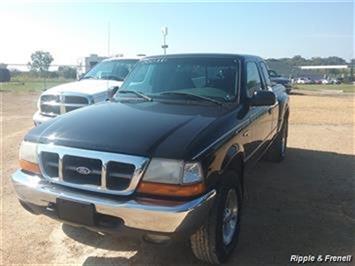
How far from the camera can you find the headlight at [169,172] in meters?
3.13

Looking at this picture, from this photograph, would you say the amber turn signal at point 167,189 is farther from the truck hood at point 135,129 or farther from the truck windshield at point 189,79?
the truck windshield at point 189,79

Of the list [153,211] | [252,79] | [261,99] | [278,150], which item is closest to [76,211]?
[153,211]

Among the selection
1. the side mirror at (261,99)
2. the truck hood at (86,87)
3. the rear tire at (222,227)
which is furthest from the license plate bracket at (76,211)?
the truck hood at (86,87)

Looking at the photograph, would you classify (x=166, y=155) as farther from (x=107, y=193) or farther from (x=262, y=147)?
(x=262, y=147)

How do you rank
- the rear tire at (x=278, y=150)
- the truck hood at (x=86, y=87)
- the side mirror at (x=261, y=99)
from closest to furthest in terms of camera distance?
the side mirror at (x=261, y=99)
the rear tire at (x=278, y=150)
the truck hood at (x=86, y=87)

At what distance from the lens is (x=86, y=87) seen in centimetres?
860

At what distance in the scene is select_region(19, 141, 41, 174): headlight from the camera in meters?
3.63

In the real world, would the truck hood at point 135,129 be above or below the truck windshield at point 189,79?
below

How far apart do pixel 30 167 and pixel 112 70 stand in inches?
253

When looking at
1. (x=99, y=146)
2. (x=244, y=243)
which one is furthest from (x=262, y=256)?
(x=99, y=146)

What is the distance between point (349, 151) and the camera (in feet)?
28.3

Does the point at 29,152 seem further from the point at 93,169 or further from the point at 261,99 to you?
the point at 261,99

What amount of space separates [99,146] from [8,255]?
1518mm

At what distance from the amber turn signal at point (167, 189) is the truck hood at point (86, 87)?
17.5ft
